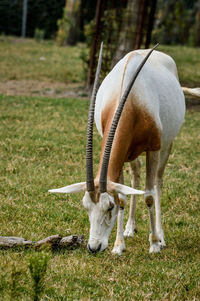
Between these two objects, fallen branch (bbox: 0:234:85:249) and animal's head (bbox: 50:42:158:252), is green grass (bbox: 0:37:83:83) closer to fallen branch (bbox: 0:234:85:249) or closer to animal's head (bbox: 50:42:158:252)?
fallen branch (bbox: 0:234:85:249)

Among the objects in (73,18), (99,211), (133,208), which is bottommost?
(73,18)

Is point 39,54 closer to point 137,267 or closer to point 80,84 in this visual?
point 80,84

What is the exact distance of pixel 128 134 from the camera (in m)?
3.84

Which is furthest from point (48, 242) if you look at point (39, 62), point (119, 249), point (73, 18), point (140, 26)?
point (73, 18)

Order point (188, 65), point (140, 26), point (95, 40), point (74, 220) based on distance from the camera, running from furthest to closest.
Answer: point (188, 65), point (95, 40), point (140, 26), point (74, 220)

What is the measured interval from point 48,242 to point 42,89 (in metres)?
8.63

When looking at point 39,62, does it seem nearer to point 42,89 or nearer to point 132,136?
point 42,89

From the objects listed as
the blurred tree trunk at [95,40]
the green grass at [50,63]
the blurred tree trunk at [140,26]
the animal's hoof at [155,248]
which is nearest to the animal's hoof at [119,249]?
the animal's hoof at [155,248]

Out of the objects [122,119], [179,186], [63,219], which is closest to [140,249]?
[63,219]

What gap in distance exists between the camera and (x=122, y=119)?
3.86 metres

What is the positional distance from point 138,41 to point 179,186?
19.5 ft

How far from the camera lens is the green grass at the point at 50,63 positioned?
14.1 m

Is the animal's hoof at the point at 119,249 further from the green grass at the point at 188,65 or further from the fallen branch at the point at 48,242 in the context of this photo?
the green grass at the point at 188,65

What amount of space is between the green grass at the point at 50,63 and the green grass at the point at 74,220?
527 cm
